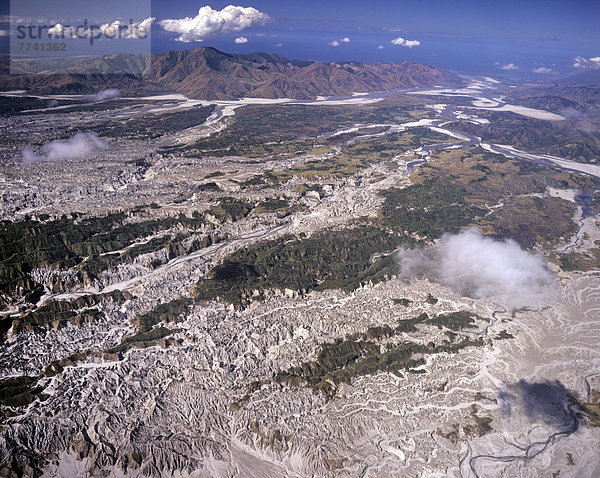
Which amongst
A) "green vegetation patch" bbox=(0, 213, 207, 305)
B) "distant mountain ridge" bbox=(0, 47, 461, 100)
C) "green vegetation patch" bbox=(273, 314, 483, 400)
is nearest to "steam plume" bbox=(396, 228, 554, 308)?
"green vegetation patch" bbox=(273, 314, 483, 400)

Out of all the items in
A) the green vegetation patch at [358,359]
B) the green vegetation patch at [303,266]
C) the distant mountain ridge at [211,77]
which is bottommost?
the green vegetation patch at [358,359]

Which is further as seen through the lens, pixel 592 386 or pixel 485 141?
pixel 485 141

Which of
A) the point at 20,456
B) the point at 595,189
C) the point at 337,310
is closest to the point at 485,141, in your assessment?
the point at 595,189

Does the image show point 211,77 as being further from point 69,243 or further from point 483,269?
point 483,269

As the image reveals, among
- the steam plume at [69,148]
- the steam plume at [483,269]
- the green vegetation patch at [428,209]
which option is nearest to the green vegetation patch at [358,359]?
the steam plume at [483,269]

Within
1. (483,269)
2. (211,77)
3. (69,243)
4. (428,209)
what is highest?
(211,77)

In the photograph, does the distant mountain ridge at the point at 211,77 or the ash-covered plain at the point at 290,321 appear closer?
the ash-covered plain at the point at 290,321

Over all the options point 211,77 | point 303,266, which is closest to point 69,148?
point 303,266

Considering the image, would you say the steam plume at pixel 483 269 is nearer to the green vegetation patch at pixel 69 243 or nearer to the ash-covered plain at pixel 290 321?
the ash-covered plain at pixel 290 321

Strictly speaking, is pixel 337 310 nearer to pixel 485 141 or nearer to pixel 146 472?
pixel 146 472
